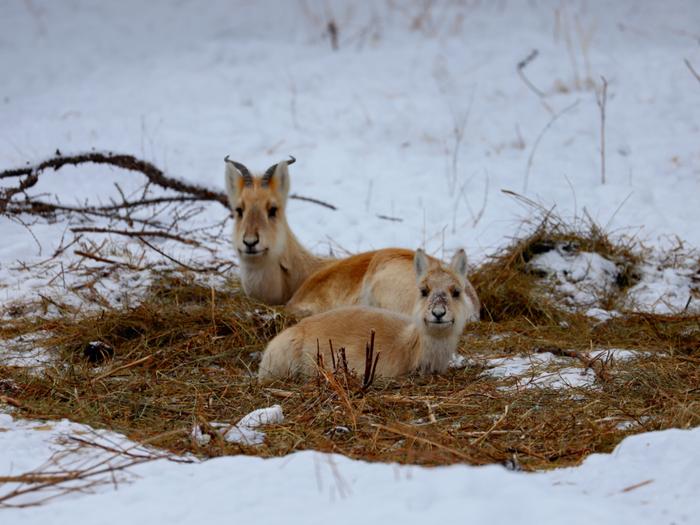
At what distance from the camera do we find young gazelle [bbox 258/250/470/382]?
7059 mm

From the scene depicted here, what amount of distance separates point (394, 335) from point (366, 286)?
1.36 meters

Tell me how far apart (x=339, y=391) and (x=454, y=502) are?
2.11 m

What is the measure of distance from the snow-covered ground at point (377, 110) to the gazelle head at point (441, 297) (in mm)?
2334

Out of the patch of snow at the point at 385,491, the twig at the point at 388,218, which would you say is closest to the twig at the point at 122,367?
the patch of snow at the point at 385,491

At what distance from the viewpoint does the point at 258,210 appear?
8906mm

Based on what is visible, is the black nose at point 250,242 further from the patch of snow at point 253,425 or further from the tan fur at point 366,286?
the patch of snow at point 253,425

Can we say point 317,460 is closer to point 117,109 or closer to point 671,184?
point 671,184

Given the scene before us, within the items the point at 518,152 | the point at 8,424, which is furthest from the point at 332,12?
the point at 8,424

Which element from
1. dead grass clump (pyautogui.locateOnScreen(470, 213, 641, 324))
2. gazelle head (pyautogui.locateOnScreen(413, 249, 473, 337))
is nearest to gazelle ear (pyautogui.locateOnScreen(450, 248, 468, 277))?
gazelle head (pyautogui.locateOnScreen(413, 249, 473, 337))

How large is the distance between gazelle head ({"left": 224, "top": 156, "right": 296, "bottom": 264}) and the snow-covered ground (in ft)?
4.74

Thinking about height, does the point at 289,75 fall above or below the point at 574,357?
above

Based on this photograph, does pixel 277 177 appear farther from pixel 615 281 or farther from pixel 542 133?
pixel 542 133

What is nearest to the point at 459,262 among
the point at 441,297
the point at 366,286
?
the point at 441,297

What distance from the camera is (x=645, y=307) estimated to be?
8.95 metres
